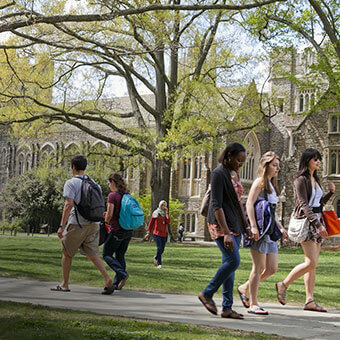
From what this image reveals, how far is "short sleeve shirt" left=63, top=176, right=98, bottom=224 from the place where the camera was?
8391 mm

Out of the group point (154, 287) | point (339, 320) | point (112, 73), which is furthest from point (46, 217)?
point (339, 320)

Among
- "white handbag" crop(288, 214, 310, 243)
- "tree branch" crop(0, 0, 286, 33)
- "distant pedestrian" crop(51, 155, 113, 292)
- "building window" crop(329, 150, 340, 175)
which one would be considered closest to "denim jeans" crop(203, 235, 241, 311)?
→ "white handbag" crop(288, 214, 310, 243)

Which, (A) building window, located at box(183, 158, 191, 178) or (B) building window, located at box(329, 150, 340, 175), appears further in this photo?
(A) building window, located at box(183, 158, 191, 178)

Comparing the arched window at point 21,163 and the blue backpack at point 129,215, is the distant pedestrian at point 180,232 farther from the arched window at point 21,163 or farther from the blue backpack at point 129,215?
the blue backpack at point 129,215

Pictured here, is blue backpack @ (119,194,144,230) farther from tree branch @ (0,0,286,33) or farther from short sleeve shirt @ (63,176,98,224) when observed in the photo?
tree branch @ (0,0,286,33)

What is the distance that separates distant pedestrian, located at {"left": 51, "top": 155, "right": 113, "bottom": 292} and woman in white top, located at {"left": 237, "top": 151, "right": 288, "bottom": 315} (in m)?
2.19

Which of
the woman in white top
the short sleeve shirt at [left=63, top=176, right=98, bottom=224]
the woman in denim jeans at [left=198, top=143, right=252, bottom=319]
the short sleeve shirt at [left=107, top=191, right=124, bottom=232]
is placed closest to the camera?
the woman in denim jeans at [left=198, top=143, right=252, bottom=319]

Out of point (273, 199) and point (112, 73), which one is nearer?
point (273, 199)

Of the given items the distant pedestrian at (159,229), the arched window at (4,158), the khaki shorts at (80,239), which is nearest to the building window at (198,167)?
the arched window at (4,158)

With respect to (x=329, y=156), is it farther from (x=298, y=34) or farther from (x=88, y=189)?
(x=88, y=189)

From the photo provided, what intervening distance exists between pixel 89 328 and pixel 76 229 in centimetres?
311

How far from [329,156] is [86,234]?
36522 millimetres

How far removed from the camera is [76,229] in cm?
851

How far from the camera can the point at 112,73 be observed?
A: 97.7 feet
